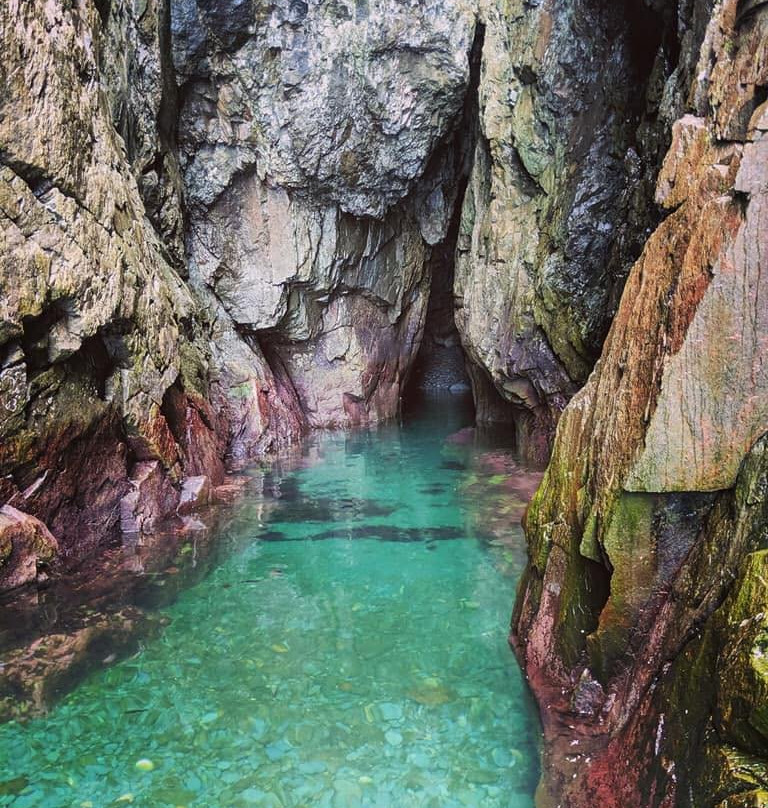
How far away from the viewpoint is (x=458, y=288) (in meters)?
17.8

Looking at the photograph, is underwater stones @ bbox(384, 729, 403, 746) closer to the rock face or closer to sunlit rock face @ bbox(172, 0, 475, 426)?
the rock face

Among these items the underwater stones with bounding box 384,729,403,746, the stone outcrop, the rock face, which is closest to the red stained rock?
the stone outcrop

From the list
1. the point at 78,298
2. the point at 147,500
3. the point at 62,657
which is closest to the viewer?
the point at 62,657

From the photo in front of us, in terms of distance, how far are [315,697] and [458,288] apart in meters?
14.2

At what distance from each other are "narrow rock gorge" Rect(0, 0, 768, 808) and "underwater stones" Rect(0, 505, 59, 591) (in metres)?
0.04

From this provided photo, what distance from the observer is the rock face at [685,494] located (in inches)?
109

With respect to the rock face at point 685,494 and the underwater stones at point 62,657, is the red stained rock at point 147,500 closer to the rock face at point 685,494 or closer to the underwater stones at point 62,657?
the underwater stones at point 62,657

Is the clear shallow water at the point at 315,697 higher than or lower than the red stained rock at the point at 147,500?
lower

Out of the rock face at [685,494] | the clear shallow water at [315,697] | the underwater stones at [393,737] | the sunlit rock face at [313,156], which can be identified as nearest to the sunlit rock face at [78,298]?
the clear shallow water at [315,697]

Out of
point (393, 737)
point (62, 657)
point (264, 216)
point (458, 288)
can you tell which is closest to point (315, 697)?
point (393, 737)

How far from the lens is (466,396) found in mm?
31547

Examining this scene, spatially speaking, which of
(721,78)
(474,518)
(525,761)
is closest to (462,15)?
(474,518)

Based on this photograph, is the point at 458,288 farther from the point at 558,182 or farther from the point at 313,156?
the point at 558,182

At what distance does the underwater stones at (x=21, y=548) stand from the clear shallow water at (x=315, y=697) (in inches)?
60.0
